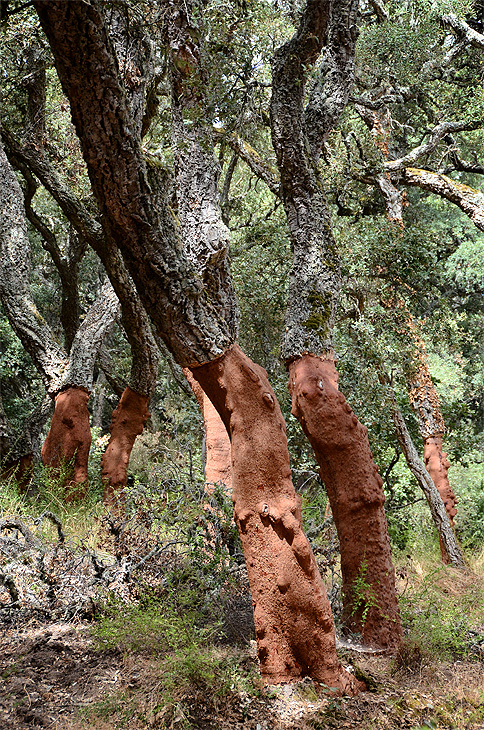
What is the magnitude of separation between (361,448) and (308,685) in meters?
1.81

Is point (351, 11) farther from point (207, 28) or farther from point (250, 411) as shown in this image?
point (250, 411)

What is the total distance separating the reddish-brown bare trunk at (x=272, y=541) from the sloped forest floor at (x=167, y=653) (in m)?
0.18

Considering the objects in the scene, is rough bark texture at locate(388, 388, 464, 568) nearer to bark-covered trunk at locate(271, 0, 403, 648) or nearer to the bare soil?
bark-covered trunk at locate(271, 0, 403, 648)

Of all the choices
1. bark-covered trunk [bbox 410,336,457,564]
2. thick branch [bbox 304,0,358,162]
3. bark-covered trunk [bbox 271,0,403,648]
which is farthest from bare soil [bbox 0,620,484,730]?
bark-covered trunk [bbox 410,336,457,564]

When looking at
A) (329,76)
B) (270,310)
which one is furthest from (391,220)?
(329,76)

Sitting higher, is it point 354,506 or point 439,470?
point 439,470

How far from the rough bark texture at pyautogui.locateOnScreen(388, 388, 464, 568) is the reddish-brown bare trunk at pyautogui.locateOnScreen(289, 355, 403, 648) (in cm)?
334

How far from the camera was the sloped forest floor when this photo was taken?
318cm

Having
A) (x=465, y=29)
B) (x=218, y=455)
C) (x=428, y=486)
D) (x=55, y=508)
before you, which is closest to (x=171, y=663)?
(x=218, y=455)

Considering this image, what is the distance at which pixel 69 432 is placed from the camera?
8.71m

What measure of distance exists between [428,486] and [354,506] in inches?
148

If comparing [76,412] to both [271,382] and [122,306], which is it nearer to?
[122,306]

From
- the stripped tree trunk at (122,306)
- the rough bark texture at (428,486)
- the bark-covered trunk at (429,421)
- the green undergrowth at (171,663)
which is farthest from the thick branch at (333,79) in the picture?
the green undergrowth at (171,663)

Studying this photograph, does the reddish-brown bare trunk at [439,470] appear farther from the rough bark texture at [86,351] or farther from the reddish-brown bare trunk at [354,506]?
the rough bark texture at [86,351]
